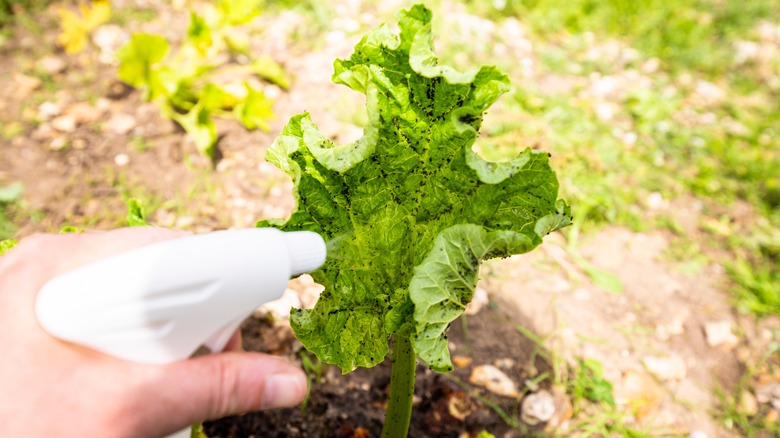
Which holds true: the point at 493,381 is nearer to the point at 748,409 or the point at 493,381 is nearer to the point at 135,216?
the point at 748,409

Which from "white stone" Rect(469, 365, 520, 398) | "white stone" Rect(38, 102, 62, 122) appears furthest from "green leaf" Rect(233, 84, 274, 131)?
"white stone" Rect(469, 365, 520, 398)

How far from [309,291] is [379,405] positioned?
584 millimetres

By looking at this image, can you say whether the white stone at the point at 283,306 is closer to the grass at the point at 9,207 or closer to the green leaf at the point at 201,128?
the green leaf at the point at 201,128

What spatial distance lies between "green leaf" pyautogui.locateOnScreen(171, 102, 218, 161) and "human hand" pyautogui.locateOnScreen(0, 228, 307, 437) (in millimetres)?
1738

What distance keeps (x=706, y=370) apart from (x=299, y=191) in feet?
6.90

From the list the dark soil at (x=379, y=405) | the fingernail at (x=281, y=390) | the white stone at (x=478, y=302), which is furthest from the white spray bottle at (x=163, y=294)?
the white stone at (x=478, y=302)

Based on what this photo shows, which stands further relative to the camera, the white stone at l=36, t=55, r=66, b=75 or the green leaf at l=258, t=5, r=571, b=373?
the white stone at l=36, t=55, r=66, b=75

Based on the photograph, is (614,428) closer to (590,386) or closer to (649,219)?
(590,386)

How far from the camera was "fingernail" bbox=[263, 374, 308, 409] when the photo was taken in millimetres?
1208

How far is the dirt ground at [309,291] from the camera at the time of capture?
2211mm

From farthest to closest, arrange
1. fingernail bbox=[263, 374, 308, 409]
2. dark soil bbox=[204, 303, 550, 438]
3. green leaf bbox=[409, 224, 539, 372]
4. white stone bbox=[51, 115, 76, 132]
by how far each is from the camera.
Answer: white stone bbox=[51, 115, 76, 132] → dark soil bbox=[204, 303, 550, 438] → green leaf bbox=[409, 224, 539, 372] → fingernail bbox=[263, 374, 308, 409]

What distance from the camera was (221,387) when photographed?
114cm

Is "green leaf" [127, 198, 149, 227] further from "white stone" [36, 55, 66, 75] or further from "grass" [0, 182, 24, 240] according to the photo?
"white stone" [36, 55, 66, 75]

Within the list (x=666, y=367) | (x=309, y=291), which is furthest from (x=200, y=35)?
(x=666, y=367)
